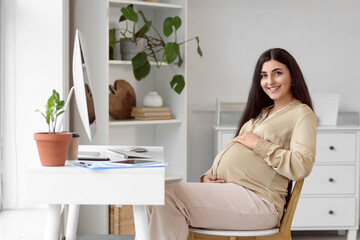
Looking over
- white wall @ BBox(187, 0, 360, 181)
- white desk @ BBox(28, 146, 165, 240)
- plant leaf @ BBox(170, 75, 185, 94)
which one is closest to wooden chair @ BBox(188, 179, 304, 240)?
white desk @ BBox(28, 146, 165, 240)

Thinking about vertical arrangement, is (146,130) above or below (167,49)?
below

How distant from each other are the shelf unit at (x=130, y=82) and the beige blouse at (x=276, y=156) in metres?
1.25

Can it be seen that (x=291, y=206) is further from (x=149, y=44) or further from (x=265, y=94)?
(x=149, y=44)

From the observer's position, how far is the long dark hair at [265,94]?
223 cm

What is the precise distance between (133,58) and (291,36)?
1.45 m

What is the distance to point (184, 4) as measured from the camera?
348cm

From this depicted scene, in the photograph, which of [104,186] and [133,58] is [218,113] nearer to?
[133,58]

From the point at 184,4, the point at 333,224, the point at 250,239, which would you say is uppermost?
the point at 184,4

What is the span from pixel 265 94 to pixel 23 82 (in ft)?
3.93

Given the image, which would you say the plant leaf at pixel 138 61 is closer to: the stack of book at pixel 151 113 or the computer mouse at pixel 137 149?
the stack of book at pixel 151 113

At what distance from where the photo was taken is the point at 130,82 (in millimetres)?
3727

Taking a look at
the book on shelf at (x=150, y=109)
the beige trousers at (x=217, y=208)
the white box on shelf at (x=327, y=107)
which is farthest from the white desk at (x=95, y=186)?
the white box on shelf at (x=327, y=107)

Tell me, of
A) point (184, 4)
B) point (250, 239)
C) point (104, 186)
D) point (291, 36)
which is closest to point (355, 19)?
point (291, 36)

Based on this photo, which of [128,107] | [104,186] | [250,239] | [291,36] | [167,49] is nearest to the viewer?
[104,186]
